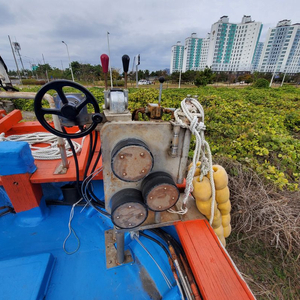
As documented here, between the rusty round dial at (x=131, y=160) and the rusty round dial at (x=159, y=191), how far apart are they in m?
0.08

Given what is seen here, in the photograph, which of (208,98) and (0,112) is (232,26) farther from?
(0,112)

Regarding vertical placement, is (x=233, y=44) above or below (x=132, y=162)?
above

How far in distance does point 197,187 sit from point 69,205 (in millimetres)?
1429

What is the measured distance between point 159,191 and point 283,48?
211ft

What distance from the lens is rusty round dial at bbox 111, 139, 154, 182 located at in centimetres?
81

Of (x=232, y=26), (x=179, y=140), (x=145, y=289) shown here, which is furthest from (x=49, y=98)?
(x=232, y=26)

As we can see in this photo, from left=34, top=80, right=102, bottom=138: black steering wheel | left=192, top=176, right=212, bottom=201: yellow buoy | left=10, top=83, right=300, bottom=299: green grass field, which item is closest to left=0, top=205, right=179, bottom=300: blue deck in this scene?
left=192, top=176, right=212, bottom=201: yellow buoy

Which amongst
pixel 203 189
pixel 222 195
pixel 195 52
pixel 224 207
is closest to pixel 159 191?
pixel 203 189

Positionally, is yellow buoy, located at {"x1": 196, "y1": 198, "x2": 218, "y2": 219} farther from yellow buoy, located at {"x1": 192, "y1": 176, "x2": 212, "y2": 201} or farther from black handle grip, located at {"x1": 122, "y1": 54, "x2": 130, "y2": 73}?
black handle grip, located at {"x1": 122, "y1": 54, "x2": 130, "y2": 73}

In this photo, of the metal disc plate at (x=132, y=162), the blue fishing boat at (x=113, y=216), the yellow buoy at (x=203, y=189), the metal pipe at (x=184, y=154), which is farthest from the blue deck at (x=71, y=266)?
the metal disc plate at (x=132, y=162)

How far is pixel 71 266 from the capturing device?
1.35 meters

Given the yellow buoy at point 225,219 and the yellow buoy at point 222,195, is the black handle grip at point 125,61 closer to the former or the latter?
the yellow buoy at point 222,195

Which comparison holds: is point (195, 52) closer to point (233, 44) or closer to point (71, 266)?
point (233, 44)

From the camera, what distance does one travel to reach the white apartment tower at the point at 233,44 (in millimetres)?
49469
